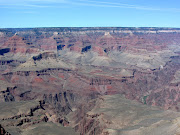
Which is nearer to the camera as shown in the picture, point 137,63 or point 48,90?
point 48,90

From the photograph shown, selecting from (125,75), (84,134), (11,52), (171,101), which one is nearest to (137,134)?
(84,134)

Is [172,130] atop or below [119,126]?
atop

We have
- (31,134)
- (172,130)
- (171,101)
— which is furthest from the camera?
(171,101)

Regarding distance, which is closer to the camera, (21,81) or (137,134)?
(137,134)

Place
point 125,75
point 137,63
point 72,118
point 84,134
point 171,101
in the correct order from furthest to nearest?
point 137,63, point 125,75, point 171,101, point 72,118, point 84,134

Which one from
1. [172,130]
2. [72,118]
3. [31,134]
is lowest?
[72,118]

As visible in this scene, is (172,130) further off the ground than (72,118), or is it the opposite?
(172,130)

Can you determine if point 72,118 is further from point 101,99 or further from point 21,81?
point 21,81

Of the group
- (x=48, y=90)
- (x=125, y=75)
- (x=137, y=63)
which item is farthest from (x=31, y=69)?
(x=137, y=63)

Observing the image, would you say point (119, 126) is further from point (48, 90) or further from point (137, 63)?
point (137, 63)
